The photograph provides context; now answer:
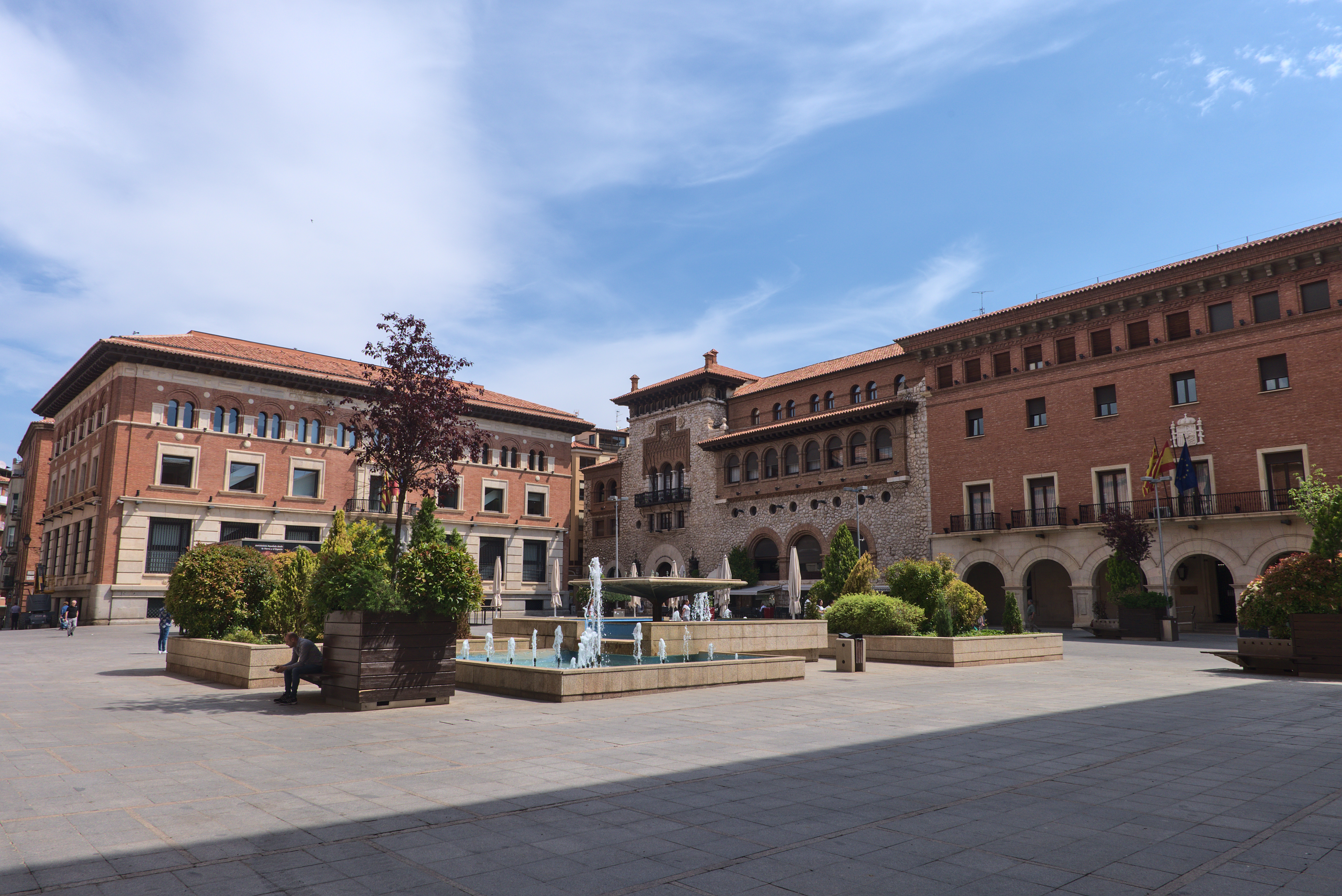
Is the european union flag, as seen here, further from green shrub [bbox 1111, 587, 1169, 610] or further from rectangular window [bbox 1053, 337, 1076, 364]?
rectangular window [bbox 1053, 337, 1076, 364]

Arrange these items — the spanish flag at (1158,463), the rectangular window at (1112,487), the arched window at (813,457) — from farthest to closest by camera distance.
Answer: the arched window at (813,457) < the rectangular window at (1112,487) < the spanish flag at (1158,463)

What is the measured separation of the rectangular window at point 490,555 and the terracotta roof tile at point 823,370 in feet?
57.9

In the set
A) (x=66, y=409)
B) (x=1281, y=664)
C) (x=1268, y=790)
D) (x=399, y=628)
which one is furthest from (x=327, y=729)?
(x=66, y=409)

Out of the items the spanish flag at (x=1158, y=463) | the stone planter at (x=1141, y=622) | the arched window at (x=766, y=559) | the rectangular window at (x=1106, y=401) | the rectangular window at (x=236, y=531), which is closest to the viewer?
the stone planter at (x=1141, y=622)

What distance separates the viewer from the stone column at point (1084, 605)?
115ft

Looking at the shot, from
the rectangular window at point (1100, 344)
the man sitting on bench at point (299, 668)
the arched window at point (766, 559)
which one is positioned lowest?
the man sitting on bench at point (299, 668)

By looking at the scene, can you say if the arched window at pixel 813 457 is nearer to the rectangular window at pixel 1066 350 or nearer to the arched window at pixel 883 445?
the arched window at pixel 883 445

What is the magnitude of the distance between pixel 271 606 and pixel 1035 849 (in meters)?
13.9

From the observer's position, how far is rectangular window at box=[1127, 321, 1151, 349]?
34.7m

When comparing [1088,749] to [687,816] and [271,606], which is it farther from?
[271,606]

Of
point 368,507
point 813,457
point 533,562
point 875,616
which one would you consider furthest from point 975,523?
point 368,507

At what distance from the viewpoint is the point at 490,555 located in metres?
50.8

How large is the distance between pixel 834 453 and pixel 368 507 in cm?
2577

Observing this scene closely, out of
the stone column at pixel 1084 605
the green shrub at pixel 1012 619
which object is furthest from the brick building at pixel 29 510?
the stone column at pixel 1084 605
